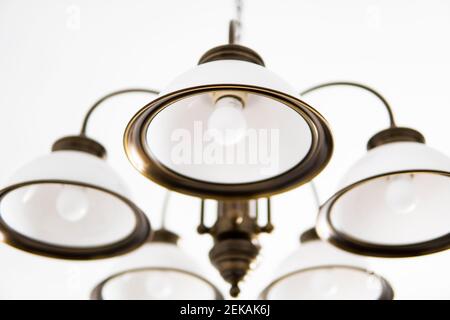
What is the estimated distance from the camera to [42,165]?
958mm

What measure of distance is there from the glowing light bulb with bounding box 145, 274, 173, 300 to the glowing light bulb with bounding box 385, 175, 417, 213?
2.30 ft

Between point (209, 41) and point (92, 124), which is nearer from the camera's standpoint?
point (209, 41)

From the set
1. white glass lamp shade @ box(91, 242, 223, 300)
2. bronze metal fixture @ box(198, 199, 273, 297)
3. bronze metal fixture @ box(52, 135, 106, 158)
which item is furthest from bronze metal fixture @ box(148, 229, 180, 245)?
bronze metal fixture @ box(52, 135, 106, 158)

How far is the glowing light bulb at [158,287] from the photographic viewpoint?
55.6 inches

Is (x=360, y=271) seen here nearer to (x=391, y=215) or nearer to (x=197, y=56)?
(x=391, y=215)

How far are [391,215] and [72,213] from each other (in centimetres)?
68

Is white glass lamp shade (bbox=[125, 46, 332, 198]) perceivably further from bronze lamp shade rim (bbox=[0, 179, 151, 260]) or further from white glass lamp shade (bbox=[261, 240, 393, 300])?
white glass lamp shade (bbox=[261, 240, 393, 300])

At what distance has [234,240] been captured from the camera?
126cm

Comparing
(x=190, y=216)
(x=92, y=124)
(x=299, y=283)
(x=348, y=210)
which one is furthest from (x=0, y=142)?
(x=348, y=210)

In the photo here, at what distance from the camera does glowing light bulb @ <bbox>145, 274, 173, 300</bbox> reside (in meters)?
1.41

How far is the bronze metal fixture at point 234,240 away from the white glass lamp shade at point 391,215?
24 cm
